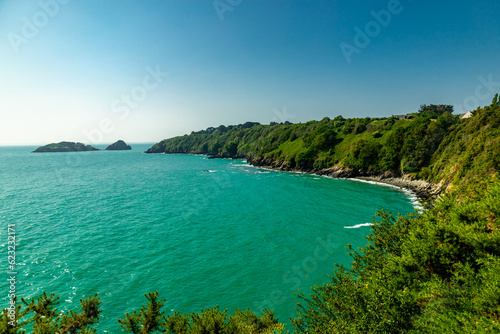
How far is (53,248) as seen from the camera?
36219 millimetres

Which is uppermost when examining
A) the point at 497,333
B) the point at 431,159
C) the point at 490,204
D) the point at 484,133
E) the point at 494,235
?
the point at 484,133

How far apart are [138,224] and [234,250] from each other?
2407 centimetres

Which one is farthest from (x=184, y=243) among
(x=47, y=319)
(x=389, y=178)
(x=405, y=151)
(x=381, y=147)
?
(x=381, y=147)

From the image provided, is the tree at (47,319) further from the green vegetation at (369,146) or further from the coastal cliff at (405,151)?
the green vegetation at (369,146)

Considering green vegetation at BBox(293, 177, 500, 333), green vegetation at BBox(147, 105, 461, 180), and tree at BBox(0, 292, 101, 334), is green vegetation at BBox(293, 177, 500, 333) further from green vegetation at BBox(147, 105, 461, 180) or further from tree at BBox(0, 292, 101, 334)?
green vegetation at BBox(147, 105, 461, 180)

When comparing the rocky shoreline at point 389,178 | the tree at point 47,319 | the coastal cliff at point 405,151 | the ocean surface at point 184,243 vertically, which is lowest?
the ocean surface at point 184,243

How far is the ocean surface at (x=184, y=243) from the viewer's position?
26.8 metres

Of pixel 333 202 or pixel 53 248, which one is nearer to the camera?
pixel 53 248

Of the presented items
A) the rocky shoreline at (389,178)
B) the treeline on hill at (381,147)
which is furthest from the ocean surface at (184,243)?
the treeline on hill at (381,147)

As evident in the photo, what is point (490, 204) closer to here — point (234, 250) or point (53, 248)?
point (234, 250)

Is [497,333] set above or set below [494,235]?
below

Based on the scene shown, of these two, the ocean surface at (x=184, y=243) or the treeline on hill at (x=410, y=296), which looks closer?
the treeline on hill at (x=410, y=296)

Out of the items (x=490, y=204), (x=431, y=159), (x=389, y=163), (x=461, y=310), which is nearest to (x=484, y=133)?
(x=431, y=159)

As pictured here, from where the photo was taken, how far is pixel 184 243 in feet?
129
